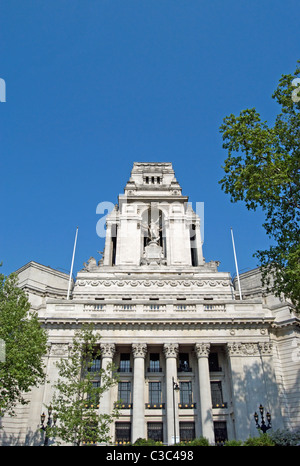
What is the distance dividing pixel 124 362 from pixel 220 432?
1102cm

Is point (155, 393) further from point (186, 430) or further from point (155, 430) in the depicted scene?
point (186, 430)

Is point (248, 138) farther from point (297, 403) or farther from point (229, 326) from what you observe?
point (297, 403)

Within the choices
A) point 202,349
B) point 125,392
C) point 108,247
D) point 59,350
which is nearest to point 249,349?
point 202,349

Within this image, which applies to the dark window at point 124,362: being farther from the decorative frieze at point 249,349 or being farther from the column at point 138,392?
the decorative frieze at point 249,349

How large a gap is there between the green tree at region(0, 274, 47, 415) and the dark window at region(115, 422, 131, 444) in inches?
396

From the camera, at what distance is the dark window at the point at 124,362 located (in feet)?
122

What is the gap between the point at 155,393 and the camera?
36.2 meters

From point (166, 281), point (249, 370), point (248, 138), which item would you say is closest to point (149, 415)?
point (249, 370)

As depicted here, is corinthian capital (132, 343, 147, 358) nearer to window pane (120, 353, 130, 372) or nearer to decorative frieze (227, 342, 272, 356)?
window pane (120, 353, 130, 372)

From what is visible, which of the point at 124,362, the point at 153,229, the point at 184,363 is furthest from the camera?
the point at 153,229

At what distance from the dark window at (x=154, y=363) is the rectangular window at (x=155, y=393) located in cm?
133

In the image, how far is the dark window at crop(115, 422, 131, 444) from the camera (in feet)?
110

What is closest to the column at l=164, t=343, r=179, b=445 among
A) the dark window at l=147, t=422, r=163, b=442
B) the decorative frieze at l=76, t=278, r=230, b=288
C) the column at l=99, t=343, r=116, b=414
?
the dark window at l=147, t=422, r=163, b=442
